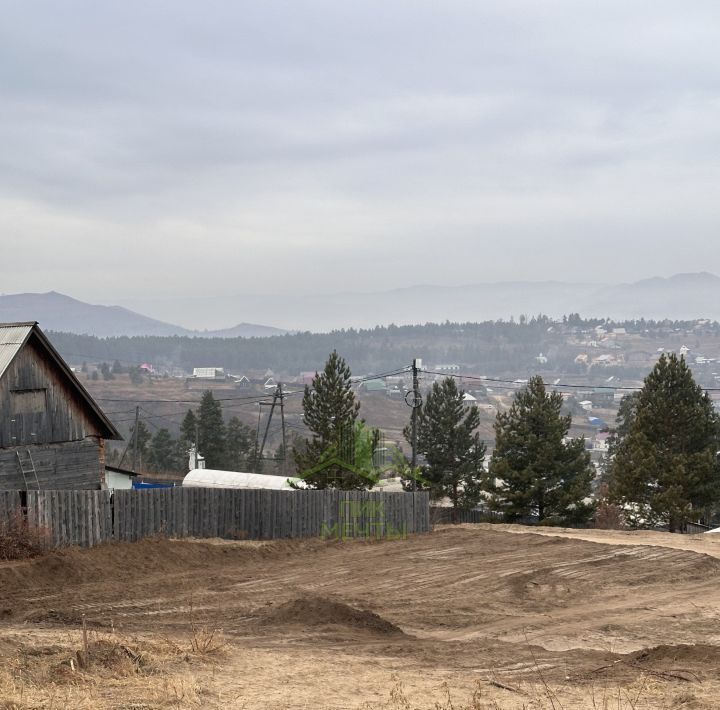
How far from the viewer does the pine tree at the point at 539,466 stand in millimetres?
49750

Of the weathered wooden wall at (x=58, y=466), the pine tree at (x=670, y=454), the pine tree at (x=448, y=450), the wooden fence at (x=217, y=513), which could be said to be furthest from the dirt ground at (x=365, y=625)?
the pine tree at (x=448, y=450)

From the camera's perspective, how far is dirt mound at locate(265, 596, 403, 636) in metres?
16.5

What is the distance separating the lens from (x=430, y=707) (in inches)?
450

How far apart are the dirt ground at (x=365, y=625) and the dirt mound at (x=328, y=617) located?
0.11ft

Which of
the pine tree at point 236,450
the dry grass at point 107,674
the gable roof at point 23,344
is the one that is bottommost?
the pine tree at point 236,450

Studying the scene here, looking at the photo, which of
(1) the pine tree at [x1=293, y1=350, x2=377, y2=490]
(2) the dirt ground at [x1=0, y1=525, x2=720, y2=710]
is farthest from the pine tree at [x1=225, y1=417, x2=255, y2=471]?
(2) the dirt ground at [x1=0, y1=525, x2=720, y2=710]

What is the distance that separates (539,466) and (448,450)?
519 inches

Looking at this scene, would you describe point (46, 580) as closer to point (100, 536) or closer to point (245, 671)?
point (100, 536)

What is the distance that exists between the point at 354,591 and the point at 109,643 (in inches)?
313

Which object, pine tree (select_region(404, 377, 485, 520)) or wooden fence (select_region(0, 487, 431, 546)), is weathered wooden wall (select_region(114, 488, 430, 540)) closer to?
wooden fence (select_region(0, 487, 431, 546))

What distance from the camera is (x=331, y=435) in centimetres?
4747

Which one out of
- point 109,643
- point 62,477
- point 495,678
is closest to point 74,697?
point 109,643

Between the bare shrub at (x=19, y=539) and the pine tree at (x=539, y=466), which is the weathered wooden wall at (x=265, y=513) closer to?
the bare shrub at (x=19, y=539)

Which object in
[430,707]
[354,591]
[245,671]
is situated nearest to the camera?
[430,707]
